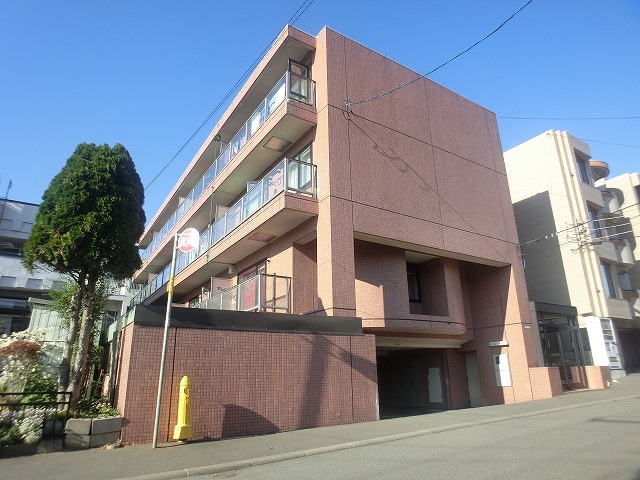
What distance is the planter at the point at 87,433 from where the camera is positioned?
7961 mm

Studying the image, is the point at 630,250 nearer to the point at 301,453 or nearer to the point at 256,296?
the point at 256,296

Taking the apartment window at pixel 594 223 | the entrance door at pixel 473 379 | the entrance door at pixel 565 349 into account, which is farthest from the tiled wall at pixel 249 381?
the apartment window at pixel 594 223

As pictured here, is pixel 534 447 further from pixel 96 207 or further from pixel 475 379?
pixel 475 379

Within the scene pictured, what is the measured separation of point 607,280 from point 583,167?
23.5 feet

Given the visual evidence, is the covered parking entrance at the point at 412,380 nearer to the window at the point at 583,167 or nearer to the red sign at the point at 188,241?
the red sign at the point at 188,241

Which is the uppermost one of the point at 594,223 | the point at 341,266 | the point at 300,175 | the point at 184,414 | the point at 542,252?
the point at 594,223

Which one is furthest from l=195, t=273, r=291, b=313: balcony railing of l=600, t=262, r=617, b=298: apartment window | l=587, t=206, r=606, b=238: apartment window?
l=587, t=206, r=606, b=238: apartment window

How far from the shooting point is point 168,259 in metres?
28.8

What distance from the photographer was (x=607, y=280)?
83.4 ft

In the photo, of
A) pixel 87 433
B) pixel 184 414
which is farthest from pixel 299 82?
pixel 87 433

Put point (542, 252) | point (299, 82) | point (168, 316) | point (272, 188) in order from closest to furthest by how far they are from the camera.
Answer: point (168, 316)
point (272, 188)
point (299, 82)
point (542, 252)

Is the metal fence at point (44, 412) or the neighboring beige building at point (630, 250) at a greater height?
→ the neighboring beige building at point (630, 250)

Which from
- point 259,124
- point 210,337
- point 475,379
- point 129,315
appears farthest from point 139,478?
point 475,379

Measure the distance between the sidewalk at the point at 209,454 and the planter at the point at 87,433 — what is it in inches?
8.7
